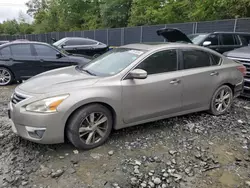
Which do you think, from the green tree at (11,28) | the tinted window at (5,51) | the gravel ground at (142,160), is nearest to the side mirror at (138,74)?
the gravel ground at (142,160)

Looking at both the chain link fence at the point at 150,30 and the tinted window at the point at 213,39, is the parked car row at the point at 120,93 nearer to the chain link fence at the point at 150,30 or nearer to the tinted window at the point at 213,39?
the tinted window at the point at 213,39

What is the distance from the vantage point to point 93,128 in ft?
10.2

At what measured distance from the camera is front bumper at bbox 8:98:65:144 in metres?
2.80

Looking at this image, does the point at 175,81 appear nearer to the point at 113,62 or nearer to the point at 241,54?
the point at 113,62

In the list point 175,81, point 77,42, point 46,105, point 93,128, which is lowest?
point 93,128

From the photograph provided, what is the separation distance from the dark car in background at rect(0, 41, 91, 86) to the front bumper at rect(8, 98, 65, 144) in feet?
14.3

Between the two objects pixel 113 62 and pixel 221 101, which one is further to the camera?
pixel 221 101

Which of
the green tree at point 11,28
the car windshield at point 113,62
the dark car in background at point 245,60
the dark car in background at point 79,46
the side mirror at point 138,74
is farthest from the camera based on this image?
the green tree at point 11,28

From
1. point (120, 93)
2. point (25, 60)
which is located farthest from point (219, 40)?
point (25, 60)

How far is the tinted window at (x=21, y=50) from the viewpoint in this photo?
22.7ft

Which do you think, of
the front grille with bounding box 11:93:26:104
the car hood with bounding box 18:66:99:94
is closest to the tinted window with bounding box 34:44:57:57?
the car hood with bounding box 18:66:99:94

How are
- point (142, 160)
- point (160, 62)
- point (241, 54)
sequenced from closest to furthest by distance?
1. point (142, 160)
2. point (160, 62)
3. point (241, 54)

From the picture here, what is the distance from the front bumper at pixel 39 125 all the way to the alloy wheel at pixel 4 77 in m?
4.42

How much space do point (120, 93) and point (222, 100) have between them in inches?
92.4
